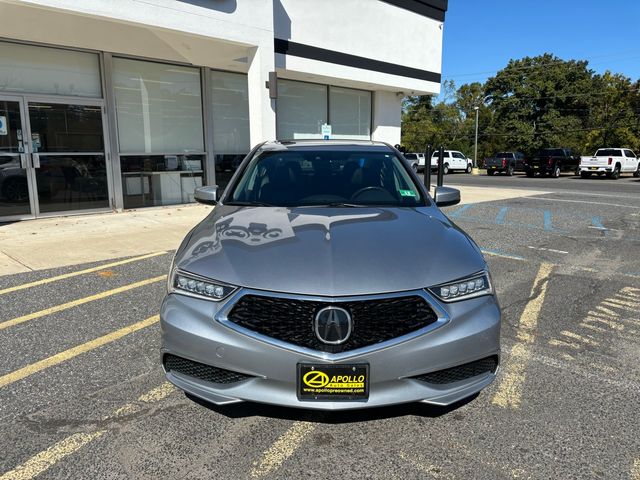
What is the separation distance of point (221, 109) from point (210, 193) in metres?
8.68

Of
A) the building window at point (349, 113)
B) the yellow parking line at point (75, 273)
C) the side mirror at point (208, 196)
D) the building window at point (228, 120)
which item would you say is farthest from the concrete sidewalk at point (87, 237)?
the building window at point (349, 113)

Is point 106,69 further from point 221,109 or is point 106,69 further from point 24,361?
point 24,361

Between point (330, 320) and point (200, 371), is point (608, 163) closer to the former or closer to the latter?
point (330, 320)

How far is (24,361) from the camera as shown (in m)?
3.40

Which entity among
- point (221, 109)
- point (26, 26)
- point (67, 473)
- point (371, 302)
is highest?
point (26, 26)

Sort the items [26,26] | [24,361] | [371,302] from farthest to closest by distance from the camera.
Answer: [26,26], [24,361], [371,302]

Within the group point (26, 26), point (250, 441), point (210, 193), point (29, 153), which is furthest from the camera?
point (29, 153)

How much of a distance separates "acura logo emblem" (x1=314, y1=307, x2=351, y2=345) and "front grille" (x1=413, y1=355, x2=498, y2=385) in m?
0.44

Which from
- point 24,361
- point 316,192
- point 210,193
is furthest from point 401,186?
point 24,361

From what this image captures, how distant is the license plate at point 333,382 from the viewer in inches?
85.3

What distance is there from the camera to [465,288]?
2439 mm

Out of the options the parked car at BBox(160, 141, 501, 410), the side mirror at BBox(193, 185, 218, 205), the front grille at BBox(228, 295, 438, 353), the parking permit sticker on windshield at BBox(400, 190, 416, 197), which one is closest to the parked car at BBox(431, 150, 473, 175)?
the parking permit sticker on windshield at BBox(400, 190, 416, 197)

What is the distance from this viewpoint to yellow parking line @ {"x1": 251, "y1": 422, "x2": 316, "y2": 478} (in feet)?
7.49

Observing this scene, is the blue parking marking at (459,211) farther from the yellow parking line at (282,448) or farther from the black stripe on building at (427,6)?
the yellow parking line at (282,448)
